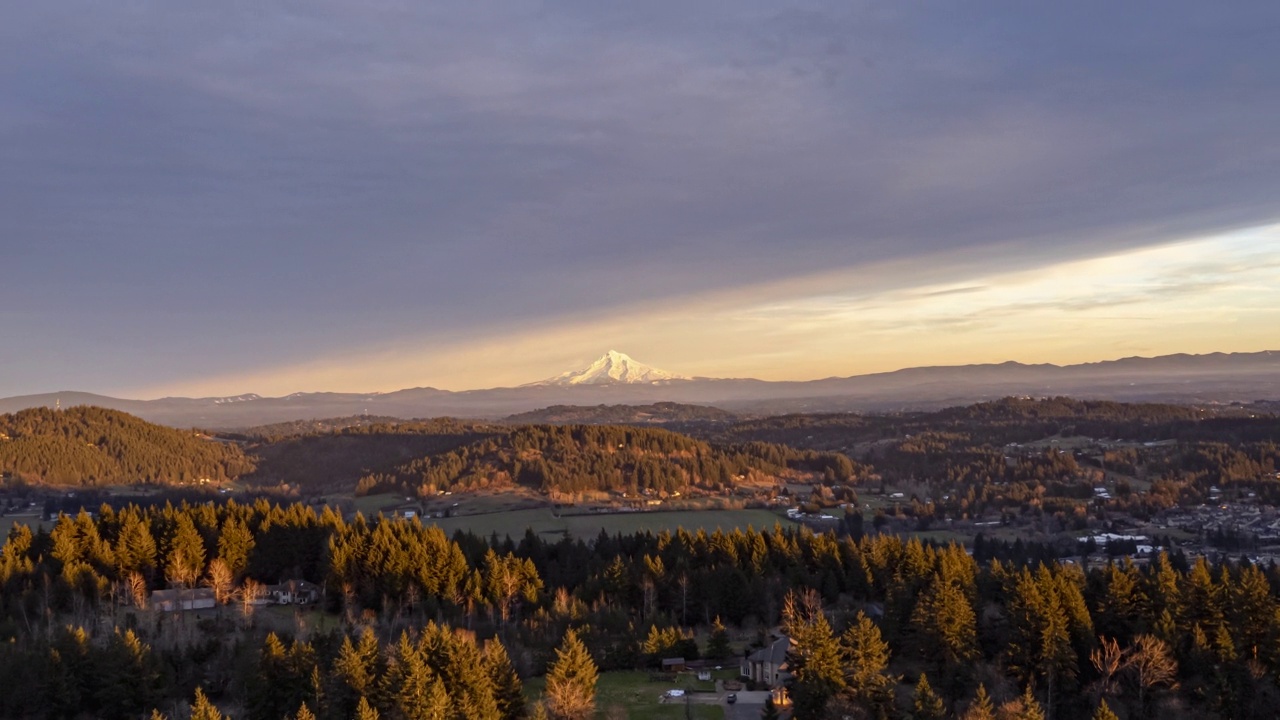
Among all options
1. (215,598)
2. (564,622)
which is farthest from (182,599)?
(564,622)

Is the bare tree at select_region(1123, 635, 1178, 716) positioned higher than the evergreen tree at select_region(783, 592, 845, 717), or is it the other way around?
the evergreen tree at select_region(783, 592, 845, 717)

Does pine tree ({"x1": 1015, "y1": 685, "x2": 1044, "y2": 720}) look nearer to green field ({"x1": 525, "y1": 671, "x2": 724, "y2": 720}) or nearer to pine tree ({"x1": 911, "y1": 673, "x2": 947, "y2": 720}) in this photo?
pine tree ({"x1": 911, "y1": 673, "x2": 947, "y2": 720})

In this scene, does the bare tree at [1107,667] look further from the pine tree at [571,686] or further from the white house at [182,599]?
the white house at [182,599]

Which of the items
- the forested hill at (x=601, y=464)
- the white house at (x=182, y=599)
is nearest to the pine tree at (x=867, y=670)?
the white house at (x=182, y=599)

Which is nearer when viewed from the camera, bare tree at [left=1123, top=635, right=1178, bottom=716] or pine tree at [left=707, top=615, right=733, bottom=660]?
bare tree at [left=1123, top=635, right=1178, bottom=716]

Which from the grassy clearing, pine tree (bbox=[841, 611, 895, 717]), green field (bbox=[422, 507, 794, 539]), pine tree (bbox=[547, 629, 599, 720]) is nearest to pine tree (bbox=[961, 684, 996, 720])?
pine tree (bbox=[841, 611, 895, 717])

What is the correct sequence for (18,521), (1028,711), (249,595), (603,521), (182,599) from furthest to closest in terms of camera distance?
(603,521)
(18,521)
(249,595)
(182,599)
(1028,711)

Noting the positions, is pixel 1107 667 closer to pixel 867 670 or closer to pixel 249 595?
pixel 867 670
